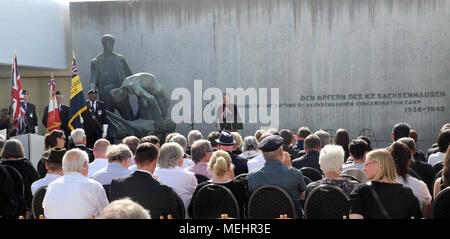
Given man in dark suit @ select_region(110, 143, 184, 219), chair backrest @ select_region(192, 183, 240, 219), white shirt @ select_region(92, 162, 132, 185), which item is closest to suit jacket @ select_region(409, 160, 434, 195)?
chair backrest @ select_region(192, 183, 240, 219)

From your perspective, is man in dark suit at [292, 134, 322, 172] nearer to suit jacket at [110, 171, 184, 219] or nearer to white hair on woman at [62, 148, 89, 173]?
suit jacket at [110, 171, 184, 219]

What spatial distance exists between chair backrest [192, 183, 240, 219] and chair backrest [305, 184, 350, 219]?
21.0 inches

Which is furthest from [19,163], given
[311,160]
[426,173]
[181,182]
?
[426,173]

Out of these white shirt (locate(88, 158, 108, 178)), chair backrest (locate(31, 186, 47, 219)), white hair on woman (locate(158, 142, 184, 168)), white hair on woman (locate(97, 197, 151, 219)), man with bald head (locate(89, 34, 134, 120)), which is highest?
man with bald head (locate(89, 34, 134, 120))

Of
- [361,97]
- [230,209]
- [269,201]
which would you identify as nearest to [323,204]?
[269,201]

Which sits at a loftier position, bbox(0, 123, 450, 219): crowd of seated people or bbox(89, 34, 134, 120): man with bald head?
bbox(89, 34, 134, 120): man with bald head

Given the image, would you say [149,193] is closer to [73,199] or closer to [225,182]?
[73,199]

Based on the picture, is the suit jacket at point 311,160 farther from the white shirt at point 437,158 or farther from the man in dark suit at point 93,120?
the man in dark suit at point 93,120

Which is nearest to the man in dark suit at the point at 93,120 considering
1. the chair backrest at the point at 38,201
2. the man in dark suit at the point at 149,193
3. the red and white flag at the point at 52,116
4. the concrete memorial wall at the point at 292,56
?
the red and white flag at the point at 52,116

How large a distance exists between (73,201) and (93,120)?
8213 millimetres

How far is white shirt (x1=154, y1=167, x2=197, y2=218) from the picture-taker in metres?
4.67

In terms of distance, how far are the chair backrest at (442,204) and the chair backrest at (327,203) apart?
1.91 ft

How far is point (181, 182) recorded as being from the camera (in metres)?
4.68
